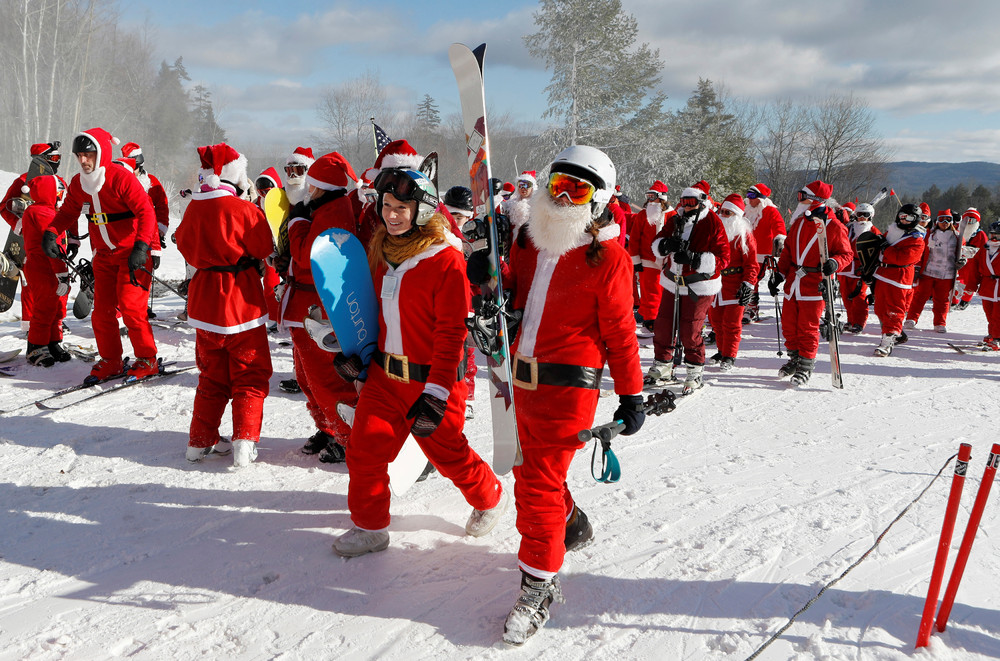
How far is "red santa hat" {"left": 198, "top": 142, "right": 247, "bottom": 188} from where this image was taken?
4277 mm

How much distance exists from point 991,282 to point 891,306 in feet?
7.06

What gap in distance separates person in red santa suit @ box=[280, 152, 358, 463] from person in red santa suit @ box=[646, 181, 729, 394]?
369cm

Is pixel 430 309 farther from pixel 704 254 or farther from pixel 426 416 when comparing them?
pixel 704 254

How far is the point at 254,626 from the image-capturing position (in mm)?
2637

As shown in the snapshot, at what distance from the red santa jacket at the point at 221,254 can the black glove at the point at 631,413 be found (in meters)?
2.88

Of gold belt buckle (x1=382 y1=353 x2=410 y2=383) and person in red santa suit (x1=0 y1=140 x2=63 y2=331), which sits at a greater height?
person in red santa suit (x1=0 y1=140 x2=63 y2=331)

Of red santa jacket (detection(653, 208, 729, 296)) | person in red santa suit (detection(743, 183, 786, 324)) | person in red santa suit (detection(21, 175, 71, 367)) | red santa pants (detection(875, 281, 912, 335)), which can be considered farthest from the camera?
person in red santa suit (detection(743, 183, 786, 324))

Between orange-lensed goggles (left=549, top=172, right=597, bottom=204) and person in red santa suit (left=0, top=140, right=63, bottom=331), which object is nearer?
orange-lensed goggles (left=549, top=172, right=597, bottom=204)

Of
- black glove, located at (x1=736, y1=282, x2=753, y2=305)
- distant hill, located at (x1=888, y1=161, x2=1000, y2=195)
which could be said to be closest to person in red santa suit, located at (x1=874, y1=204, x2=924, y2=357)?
black glove, located at (x1=736, y1=282, x2=753, y2=305)

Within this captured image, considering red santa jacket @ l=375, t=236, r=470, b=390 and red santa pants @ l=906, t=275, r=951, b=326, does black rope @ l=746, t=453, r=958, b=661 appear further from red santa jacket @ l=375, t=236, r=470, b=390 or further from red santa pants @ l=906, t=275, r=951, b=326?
red santa pants @ l=906, t=275, r=951, b=326

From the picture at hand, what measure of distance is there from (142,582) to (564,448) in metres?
2.18

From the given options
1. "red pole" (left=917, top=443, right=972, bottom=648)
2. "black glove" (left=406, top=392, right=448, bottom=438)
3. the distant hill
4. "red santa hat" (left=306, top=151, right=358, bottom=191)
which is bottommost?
"red pole" (left=917, top=443, right=972, bottom=648)

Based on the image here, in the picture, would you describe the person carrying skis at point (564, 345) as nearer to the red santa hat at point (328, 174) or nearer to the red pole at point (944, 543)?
the red pole at point (944, 543)

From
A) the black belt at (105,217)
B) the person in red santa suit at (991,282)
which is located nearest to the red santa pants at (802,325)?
the person in red santa suit at (991,282)
